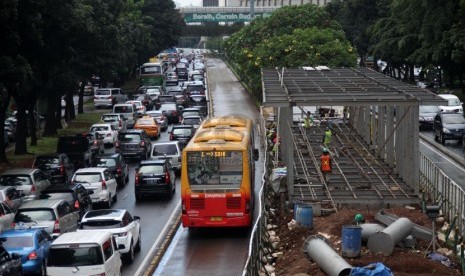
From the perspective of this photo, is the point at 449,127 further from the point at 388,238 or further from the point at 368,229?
the point at 388,238

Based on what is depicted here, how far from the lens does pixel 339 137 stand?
4509 centimetres

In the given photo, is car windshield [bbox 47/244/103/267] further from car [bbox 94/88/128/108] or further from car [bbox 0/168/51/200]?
car [bbox 94/88/128/108]

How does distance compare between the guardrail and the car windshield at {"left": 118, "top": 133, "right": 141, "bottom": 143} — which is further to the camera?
the car windshield at {"left": 118, "top": 133, "right": 141, "bottom": 143}

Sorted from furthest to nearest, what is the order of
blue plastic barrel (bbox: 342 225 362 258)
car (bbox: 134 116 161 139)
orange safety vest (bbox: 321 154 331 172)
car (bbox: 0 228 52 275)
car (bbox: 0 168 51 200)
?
car (bbox: 134 116 161 139) < car (bbox: 0 168 51 200) < orange safety vest (bbox: 321 154 331 172) < car (bbox: 0 228 52 275) < blue plastic barrel (bbox: 342 225 362 258)

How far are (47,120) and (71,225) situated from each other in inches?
1214

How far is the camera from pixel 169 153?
41.3 meters

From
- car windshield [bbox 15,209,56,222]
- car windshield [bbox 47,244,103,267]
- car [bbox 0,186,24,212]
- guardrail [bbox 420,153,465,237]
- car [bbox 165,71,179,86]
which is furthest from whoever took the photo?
car [bbox 165,71,179,86]

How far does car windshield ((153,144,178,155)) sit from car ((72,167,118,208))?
7.02 meters

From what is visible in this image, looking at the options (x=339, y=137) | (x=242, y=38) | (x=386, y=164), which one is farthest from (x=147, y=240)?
(x=242, y=38)

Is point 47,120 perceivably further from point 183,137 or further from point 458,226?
point 458,226

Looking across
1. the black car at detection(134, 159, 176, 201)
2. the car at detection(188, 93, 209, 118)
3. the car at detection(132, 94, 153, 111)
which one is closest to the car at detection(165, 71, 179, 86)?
the car at detection(132, 94, 153, 111)

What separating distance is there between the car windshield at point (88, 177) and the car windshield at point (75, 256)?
13.4m

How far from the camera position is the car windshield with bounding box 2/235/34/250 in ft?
73.1

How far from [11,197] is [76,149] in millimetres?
12852
